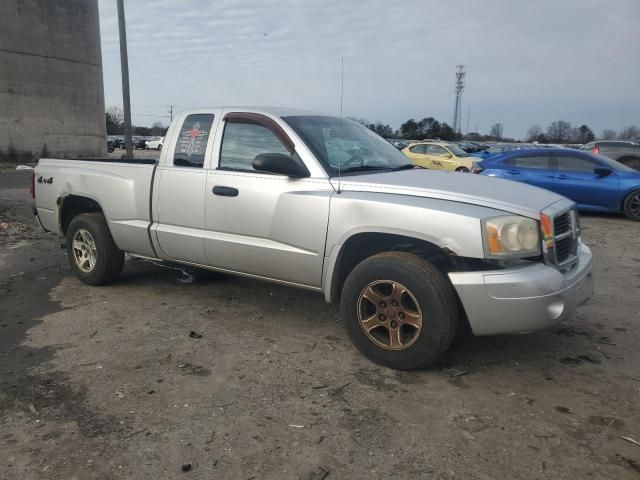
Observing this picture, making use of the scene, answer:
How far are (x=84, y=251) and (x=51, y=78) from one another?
22.6m

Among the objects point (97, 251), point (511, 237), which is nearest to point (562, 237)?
point (511, 237)

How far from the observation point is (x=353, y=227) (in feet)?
12.4

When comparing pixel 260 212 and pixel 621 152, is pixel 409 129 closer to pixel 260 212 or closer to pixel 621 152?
pixel 621 152

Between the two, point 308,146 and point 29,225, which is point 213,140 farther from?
point 29,225

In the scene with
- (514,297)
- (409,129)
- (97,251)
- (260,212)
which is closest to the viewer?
(514,297)

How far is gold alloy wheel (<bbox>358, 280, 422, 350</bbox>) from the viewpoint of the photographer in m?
3.55

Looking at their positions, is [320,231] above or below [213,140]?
below

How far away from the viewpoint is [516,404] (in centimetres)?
327

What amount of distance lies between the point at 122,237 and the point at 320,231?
2.35 meters

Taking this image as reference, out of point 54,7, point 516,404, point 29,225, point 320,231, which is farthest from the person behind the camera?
point 54,7

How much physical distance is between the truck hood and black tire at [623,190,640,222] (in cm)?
816

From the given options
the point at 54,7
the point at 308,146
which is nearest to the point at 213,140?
the point at 308,146

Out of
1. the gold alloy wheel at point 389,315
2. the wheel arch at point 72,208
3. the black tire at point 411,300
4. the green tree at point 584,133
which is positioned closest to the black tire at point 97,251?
the wheel arch at point 72,208

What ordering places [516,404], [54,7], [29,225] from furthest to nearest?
[54,7] < [29,225] < [516,404]
